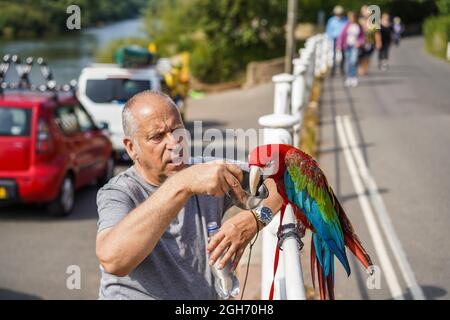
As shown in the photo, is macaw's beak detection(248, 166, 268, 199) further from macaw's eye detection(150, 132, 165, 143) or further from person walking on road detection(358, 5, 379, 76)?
person walking on road detection(358, 5, 379, 76)

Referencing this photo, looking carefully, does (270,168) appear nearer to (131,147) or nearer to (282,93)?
(131,147)

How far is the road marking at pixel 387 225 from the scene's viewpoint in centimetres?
509

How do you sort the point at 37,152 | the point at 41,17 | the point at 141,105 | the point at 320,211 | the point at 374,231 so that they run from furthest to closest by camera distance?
the point at 41,17, the point at 37,152, the point at 374,231, the point at 141,105, the point at 320,211

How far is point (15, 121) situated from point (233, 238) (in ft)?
23.2

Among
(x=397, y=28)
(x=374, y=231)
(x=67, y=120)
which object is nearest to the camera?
(x=374, y=231)

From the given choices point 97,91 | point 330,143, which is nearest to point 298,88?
point 330,143

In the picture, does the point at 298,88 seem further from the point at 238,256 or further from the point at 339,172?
the point at 238,256

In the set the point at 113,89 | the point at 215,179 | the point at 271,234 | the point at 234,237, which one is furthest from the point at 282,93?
the point at 113,89

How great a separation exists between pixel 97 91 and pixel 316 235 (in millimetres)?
11449

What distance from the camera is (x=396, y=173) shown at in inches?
337

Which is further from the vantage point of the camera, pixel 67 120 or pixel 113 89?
pixel 113 89
